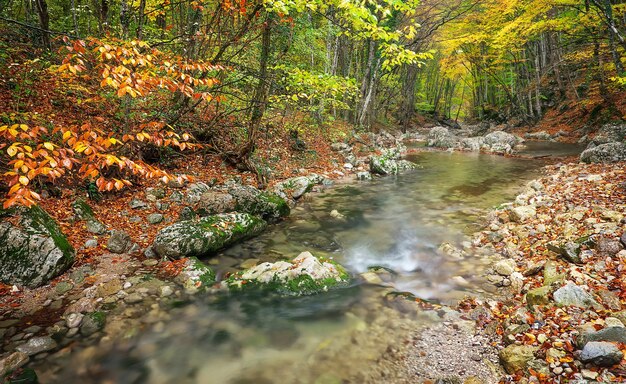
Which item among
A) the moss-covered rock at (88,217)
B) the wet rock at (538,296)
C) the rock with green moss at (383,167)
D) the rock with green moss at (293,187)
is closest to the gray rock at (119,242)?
the moss-covered rock at (88,217)

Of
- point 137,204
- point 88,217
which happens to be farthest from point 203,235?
point 88,217

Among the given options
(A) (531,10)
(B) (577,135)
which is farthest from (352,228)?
(B) (577,135)

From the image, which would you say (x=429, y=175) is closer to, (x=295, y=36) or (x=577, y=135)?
(x=295, y=36)

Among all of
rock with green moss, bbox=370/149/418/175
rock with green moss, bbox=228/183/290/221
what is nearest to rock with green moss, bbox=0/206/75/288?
rock with green moss, bbox=228/183/290/221

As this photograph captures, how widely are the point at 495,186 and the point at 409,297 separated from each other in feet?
27.6

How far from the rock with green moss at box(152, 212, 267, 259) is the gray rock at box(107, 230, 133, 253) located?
1.62 ft

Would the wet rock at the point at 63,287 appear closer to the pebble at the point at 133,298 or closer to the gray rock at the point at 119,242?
the pebble at the point at 133,298

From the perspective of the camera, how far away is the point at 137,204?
6.79 m

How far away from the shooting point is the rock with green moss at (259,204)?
7520 mm

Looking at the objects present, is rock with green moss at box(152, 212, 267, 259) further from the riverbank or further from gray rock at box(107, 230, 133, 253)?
the riverbank

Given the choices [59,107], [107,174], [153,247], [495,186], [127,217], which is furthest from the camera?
[495,186]

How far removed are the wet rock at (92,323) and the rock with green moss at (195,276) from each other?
3.64 feet

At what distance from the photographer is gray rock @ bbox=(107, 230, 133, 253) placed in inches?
218

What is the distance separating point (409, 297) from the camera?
4738 mm
